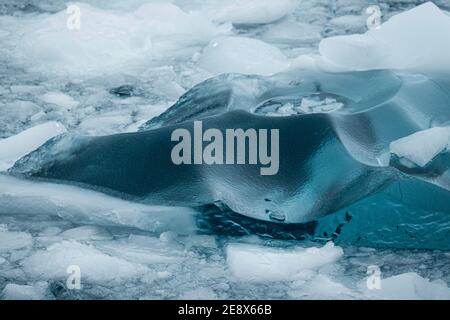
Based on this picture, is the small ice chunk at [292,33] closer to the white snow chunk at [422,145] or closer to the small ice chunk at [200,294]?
the white snow chunk at [422,145]

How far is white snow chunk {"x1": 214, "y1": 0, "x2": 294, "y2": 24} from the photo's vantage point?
452 centimetres

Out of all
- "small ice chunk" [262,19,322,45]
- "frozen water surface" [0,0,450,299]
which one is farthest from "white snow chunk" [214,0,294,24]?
"frozen water surface" [0,0,450,299]

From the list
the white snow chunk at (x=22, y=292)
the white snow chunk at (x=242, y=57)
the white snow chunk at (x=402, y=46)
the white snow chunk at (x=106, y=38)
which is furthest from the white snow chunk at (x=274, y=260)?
the white snow chunk at (x=106, y=38)

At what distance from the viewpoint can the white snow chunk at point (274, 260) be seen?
2.15m

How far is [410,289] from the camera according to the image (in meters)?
2.02

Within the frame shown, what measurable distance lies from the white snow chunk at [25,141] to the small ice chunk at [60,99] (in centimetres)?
34

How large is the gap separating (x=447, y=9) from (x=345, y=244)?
2763mm

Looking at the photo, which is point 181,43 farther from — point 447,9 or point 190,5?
point 447,9

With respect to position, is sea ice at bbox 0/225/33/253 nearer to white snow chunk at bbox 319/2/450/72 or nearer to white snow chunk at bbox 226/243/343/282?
white snow chunk at bbox 226/243/343/282

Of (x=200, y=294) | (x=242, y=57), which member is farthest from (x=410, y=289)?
(x=242, y=57)

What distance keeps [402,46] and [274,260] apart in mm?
1689

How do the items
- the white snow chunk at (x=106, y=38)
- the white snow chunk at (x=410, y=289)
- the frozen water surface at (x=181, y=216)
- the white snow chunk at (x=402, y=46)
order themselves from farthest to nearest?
the white snow chunk at (x=106, y=38) < the white snow chunk at (x=402, y=46) < the frozen water surface at (x=181, y=216) < the white snow chunk at (x=410, y=289)

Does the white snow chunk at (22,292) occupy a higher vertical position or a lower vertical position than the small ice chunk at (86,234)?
lower
